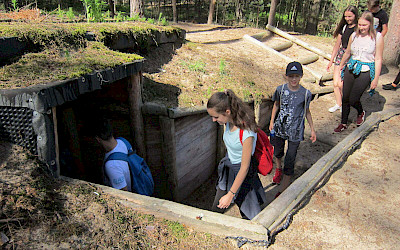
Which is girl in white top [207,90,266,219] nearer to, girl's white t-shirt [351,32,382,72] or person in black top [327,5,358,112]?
girl's white t-shirt [351,32,382,72]

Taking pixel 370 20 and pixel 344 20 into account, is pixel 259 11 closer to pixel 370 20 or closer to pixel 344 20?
pixel 344 20

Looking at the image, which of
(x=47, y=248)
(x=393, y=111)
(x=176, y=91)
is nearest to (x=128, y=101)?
(x=176, y=91)

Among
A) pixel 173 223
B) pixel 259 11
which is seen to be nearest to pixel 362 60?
pixel 173 223

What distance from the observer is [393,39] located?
Answer: 9961 mm

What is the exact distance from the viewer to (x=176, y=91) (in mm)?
5250

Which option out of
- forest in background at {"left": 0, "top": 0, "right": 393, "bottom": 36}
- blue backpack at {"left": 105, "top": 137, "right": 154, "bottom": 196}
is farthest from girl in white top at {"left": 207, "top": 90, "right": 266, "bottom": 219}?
forest in background at {"left": 0, "top": 0, "right": 393, "bottom": 36}

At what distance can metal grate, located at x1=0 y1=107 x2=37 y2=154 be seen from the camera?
8.10 ft

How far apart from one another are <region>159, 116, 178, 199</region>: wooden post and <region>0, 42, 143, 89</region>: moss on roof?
108 centimetres

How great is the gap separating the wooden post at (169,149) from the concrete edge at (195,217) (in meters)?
1.94

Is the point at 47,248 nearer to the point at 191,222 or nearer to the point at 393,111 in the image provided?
the point at 191,222

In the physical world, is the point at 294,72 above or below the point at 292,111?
above

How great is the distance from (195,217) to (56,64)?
7.45ft

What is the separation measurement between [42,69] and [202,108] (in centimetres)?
256

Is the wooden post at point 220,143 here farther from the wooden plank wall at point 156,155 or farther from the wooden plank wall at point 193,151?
the wooden plank wall at point 156,155
